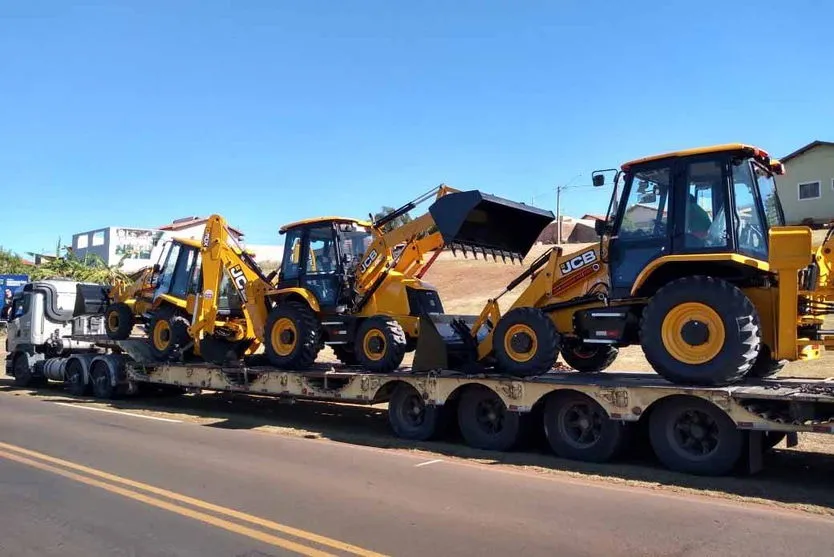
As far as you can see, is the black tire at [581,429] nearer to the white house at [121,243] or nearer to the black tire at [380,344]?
the black tire at [380,344]

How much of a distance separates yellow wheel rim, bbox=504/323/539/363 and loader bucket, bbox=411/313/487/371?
1.25 meters

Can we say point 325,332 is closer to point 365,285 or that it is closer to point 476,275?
point 365,285

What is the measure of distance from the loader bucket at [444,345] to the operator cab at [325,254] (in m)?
1.93

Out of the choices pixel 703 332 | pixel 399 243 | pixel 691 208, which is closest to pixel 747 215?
pixel 691 208

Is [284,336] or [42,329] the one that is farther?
[42,329]

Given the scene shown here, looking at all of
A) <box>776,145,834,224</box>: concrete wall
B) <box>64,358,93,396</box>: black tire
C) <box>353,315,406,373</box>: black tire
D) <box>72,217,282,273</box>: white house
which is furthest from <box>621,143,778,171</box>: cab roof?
<box>72,217,282,273</box>: white house

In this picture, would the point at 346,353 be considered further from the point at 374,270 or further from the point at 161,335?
the point at 161,335

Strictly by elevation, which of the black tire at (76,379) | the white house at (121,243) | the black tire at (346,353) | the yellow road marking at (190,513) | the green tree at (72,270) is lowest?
the yellow road marking at (190,513)

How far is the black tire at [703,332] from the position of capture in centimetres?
804

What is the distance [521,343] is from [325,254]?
188 inches

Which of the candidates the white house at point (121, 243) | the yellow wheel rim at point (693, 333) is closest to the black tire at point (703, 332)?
the yellow wheel rim at point (693, 333)

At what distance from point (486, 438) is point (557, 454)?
113 cm

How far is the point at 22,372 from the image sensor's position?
1981 cm

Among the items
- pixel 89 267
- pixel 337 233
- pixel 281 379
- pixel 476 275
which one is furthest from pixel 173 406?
pixel 89 267
